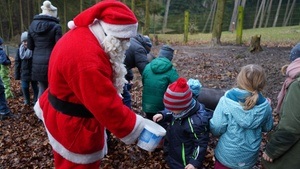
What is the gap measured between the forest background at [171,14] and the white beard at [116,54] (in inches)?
569

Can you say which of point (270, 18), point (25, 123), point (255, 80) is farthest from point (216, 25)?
point (270, 18)

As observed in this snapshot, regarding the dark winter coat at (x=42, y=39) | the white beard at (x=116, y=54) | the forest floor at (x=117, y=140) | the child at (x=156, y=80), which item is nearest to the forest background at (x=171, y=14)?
the forest floor at (x=117, y=140)

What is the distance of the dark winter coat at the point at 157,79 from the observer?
3.94m

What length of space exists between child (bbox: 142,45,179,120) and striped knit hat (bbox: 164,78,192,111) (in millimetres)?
1008

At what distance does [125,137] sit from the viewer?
83.0 inches

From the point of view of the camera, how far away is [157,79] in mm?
3973

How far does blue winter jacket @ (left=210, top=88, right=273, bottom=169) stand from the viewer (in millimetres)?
2826

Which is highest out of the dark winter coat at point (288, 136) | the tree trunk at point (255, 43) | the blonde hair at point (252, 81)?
the blonde hair at point (252, 81)

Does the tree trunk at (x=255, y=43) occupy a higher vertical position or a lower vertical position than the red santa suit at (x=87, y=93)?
lower

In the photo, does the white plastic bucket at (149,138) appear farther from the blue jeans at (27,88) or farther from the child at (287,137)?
the blue jeans at (27,88)

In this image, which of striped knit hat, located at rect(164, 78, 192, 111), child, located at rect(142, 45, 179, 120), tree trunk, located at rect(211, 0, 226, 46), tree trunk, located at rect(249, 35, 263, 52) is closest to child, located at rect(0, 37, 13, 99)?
child, located at rect(142, 45, 179, 120)

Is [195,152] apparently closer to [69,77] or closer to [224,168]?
[224,168]

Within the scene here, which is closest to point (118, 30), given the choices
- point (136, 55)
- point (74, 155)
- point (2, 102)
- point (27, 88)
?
point (74, 155)

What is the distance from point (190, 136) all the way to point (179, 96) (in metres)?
0.50
